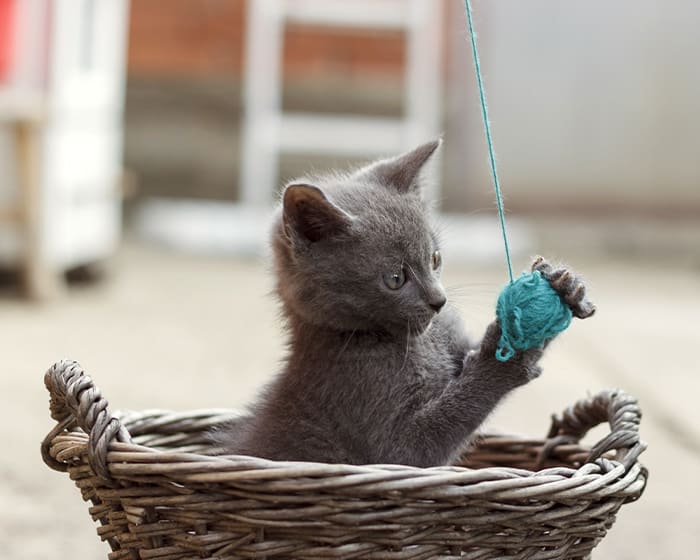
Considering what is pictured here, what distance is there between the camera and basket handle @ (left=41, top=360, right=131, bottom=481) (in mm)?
1046

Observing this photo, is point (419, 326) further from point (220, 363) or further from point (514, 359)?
point (220, 363)

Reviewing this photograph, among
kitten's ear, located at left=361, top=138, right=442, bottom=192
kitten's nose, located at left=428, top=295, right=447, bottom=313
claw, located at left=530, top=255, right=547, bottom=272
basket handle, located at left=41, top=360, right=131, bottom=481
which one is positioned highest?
kitten's ear, located at left=361, top=138, right=442, bottom=192

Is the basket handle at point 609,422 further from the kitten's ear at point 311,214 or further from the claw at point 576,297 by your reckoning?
the kitten's ear at point 311,214

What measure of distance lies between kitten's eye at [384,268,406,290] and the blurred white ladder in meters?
3.21

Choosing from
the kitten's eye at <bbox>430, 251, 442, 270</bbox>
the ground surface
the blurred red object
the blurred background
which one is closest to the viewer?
the kitten's eye at <bbox>430, 251, 442, 270</bbox>

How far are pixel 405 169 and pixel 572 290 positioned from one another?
30 centimetres

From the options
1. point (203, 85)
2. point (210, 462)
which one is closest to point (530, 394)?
point (210, 462)

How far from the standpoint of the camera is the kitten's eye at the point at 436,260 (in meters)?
1.28

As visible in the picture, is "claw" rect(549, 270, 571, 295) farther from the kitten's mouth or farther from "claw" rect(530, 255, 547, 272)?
the kitten's mouth

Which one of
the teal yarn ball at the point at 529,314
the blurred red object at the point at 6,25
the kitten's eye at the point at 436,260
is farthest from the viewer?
the blurred red object at the point at 6,25

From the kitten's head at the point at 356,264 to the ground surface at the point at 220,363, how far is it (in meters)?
0.15

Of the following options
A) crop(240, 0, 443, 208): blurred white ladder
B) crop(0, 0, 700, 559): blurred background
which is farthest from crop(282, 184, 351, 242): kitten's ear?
crop(240, 0, 443, 208): blurred white ladder

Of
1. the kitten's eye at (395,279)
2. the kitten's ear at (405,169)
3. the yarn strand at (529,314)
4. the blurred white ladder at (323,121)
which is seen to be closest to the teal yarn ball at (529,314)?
the yarn strand at (529,314)

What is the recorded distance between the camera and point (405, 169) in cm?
134
